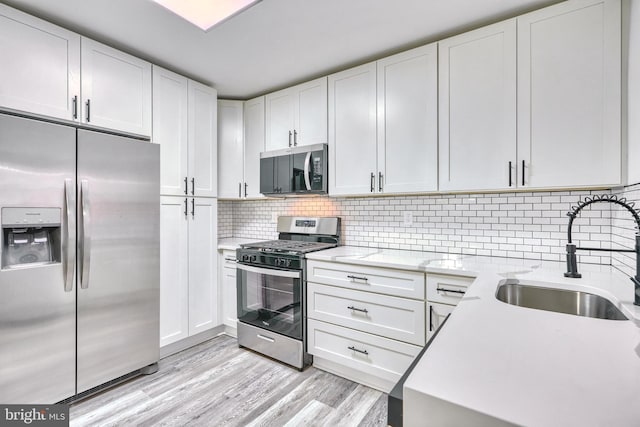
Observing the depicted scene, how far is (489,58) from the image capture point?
196cm

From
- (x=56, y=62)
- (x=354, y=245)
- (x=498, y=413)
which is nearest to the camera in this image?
(x=498, y=413)

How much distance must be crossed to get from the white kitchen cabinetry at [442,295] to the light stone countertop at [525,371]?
76 cm

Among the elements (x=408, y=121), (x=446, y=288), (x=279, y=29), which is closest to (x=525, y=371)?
(x=446, y=288)

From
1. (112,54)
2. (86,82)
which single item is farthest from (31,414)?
(112,54)

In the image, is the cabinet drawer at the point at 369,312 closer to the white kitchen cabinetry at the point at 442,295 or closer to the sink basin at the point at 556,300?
the white kitchen cabinetry at the point at 442,295

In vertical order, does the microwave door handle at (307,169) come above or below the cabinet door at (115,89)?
below

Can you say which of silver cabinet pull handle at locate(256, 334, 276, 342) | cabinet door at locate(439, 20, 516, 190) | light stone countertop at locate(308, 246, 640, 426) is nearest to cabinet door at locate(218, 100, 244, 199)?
silver cabinet pull handle at locate(256, 334, 276, 342)

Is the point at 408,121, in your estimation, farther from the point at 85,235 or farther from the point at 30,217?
the point at 30,217

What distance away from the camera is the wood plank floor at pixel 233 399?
185 centimetres

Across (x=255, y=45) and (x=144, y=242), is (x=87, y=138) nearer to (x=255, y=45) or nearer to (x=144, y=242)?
(x=144, y=242)

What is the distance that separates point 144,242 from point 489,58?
2734 millimetres

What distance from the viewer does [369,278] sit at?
2.13m

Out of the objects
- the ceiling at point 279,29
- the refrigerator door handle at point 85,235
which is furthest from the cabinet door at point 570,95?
the refrigerator door handle at point 85,235

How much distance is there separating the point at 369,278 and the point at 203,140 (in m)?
2.01
